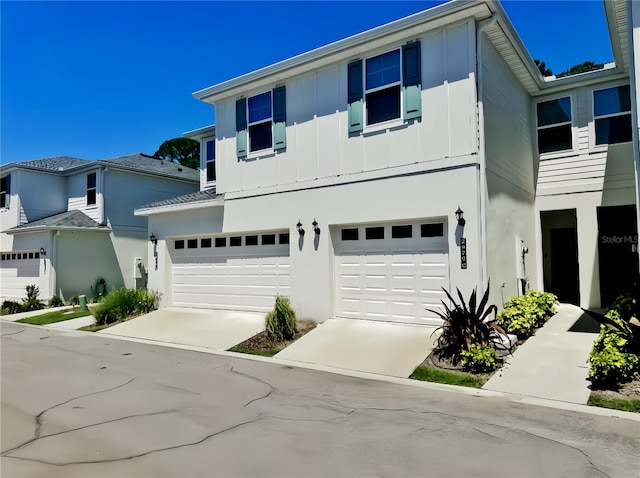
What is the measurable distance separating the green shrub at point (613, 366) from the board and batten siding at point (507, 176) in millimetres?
2772

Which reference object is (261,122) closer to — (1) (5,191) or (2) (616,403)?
(2) (616,403)

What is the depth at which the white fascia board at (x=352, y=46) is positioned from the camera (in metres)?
8.60

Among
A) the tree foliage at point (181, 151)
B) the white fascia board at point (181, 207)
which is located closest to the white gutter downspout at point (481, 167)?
the white fascia board at point (181, 207)

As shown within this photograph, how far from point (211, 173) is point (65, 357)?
8.02 meters

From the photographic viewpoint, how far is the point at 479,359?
6949 millimetres

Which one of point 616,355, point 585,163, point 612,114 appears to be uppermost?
point 612,114

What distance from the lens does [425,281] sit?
9305 millimetres

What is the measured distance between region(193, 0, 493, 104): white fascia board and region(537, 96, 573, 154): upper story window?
496 centimetres

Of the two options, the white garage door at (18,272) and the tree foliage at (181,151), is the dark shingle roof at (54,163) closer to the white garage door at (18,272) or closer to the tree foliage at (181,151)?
the white garage door at (18,272)

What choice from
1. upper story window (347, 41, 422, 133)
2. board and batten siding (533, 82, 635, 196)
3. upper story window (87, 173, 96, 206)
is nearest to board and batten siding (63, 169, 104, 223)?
upper story window (87, 173, 96, 206)

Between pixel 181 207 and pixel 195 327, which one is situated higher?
pixel 181 207

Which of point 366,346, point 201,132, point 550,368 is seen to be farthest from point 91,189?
point 550,368

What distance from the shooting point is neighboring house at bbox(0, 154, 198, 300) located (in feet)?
57.4

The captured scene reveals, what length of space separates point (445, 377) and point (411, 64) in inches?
252
